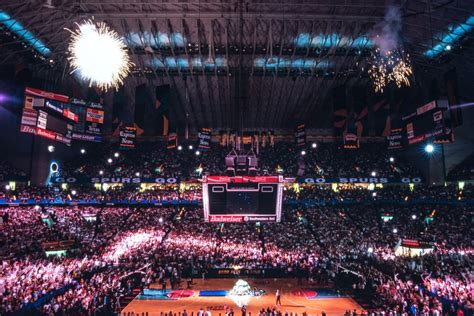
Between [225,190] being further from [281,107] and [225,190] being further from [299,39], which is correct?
[281,107]

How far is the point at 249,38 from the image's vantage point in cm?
2977

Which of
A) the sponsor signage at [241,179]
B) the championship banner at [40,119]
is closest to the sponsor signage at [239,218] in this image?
the sponsor signage at [241,179]

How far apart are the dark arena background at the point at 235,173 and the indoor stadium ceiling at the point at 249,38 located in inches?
6.8

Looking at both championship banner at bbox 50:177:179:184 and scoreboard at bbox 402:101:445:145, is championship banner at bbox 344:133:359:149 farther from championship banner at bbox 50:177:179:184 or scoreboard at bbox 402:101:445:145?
championship banner at bbox 50:177:179:184

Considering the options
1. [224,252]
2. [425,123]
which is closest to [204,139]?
[224,252]

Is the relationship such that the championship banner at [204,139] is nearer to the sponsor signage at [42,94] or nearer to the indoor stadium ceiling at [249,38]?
the indoor stadium ceiling at [249,38]

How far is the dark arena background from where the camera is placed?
829 inches

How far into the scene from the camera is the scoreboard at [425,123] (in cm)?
2275

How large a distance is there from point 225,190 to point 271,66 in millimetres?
14842

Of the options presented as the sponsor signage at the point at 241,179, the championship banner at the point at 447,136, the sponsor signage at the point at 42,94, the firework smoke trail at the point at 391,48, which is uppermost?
the firework smoke trail at the point at 391,48

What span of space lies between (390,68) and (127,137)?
21.8 metres

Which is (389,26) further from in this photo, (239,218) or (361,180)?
Answer: (361,180)

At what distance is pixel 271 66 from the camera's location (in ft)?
110

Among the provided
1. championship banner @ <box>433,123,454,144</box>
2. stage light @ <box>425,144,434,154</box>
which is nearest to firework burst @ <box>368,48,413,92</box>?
championship banner @ <box>433,123,454,144</box>
